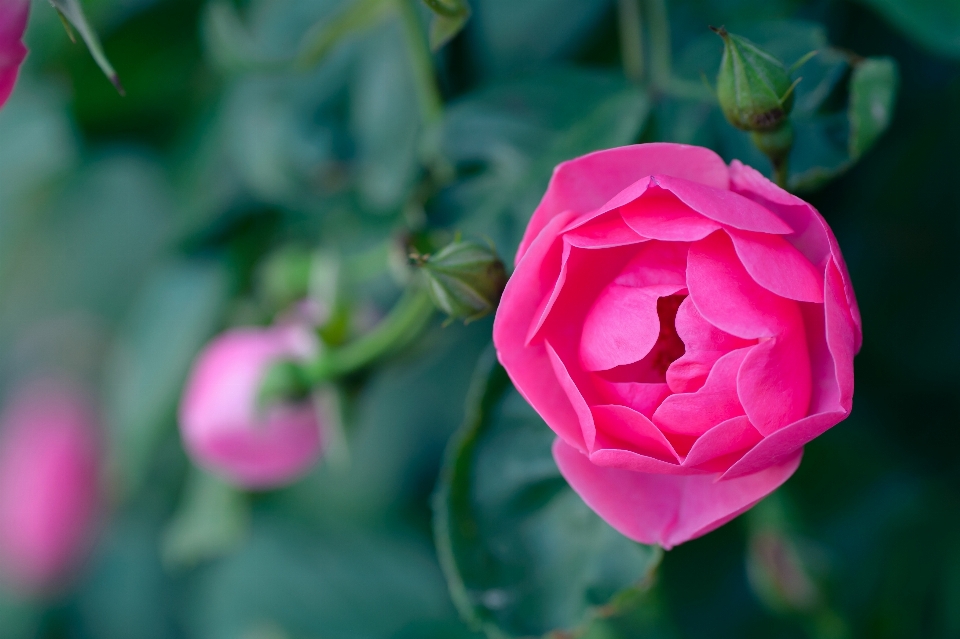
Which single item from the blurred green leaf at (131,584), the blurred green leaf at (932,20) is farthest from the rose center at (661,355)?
the blurred green leaf at (131,584)

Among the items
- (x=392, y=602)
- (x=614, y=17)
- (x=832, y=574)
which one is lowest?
(x=392, y=602)

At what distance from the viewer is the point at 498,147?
22.8 inches

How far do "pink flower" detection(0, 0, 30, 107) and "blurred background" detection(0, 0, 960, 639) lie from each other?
0.86ft

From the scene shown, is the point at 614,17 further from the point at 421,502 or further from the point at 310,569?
the point at 310,569

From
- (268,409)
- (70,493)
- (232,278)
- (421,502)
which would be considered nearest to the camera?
(268,409)

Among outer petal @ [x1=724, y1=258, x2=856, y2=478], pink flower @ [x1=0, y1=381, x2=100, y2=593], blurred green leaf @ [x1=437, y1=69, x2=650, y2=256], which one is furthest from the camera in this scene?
pink flower @ [x1=0, y1=381, x2=100, y2=593]

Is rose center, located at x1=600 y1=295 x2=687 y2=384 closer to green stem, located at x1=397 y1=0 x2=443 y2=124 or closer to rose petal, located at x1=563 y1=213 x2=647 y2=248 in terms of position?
rose petal, located at x1=563 y1=213 x2=647 y2=248

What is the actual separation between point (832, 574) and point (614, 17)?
550 millimetres

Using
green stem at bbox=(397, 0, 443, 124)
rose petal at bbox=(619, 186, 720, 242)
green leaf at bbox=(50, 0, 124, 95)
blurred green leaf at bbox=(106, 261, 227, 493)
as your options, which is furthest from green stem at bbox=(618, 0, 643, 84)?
blurred green leaf at bbox=(106, 261, 227, 493)

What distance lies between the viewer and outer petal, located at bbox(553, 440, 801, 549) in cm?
37

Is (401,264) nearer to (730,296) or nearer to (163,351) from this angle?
(730,296)

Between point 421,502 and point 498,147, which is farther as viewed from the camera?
point 421,502

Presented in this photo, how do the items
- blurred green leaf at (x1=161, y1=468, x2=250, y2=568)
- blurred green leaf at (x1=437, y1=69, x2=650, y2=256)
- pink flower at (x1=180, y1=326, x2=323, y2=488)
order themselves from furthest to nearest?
blurred green leaf at (x1=161, y1=468, x2=250, y2=568) < pink flower at (x1=180, y1=326, x2=323, y2=488) < blurred green leaf at (x1=437, y1=69, x2=650, y2=256)

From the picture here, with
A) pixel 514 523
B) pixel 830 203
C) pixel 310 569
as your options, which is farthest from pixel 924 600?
pixel 310 569
